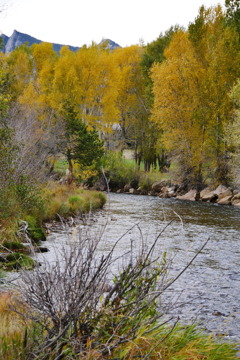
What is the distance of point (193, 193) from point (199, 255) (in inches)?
792

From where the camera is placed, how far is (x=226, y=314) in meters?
8.10

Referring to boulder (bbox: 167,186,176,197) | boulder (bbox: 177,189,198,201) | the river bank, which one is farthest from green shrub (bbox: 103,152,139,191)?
the river bank

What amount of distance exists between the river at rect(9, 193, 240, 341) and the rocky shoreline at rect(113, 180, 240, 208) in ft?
15.3

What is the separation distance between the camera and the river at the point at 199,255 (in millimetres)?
7492

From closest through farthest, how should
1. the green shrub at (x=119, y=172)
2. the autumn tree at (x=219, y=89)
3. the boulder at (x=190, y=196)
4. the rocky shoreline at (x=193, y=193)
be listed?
the rocky shoreline at (x=193, y=193), the autumn tree at (x=219, y=89), the boulder at (x=190, y=196), the green shrub at (x=119, y=172)

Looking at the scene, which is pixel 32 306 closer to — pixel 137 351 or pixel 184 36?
pixel 137 351

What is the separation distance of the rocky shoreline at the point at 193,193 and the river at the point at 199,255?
15.3 ft

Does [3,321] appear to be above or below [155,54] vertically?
below

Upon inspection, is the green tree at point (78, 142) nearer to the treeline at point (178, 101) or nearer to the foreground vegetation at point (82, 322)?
the treeline at point (178, 101)

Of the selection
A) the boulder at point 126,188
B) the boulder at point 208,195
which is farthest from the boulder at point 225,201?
the boulder at point 126,188

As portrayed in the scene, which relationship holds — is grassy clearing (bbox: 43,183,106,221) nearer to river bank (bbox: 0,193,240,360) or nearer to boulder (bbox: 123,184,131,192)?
river bank (bbox: 0,193,240,360)

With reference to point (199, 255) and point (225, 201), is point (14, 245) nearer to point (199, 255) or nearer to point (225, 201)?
point (199, 255)

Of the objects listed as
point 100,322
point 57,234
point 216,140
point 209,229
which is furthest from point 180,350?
point 216,140

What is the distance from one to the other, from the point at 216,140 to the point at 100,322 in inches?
1135
